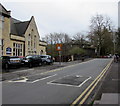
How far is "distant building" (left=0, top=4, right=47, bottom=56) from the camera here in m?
32.9

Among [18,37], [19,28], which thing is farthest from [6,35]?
[19,28]

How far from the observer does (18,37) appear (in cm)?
3794

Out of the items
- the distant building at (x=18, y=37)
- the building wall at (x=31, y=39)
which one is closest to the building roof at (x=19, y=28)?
the distant building at (x=18, y=37)

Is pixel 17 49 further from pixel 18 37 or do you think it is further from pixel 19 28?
pixel 19 28

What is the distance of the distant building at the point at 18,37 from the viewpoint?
108 ft

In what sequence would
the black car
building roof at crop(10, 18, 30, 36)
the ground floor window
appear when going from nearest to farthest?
the black car, the ground floor window, building roof at crop(10, 18, 30, 36)

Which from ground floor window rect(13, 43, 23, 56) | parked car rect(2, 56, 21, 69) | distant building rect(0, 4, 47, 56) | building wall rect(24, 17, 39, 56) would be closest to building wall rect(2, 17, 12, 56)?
distant building rect(0, 4, 47, 56)

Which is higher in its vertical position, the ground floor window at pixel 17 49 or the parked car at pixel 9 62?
the ground floor window at pixel 17 49

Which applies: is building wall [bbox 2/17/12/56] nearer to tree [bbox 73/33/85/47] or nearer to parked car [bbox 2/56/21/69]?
parked car [bbox 2/56/21/69]

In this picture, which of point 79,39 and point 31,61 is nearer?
point 31,61

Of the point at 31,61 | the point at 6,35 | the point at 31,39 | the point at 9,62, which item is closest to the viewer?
the point at 9,62

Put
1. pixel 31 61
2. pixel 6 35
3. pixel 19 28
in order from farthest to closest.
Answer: pixel 19 28 < pixel 6 35 < pixel 31 61

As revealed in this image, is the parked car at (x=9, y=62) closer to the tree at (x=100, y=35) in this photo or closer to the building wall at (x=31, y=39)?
the building wall at (x=31, y=39)

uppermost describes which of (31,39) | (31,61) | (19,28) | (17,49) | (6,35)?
(19,28)
